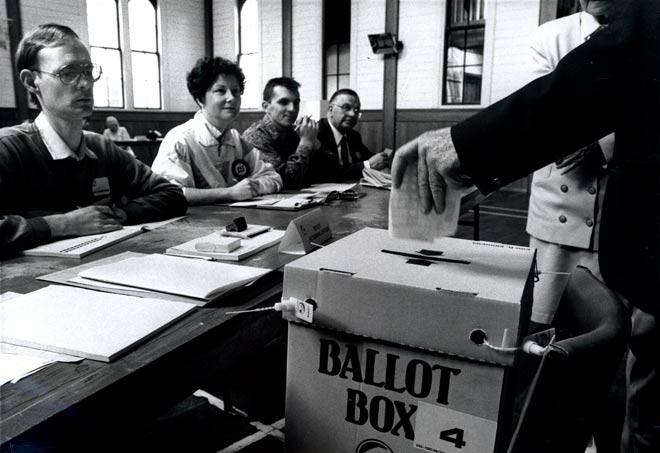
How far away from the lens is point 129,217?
172 cm

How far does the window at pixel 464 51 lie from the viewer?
309 inches

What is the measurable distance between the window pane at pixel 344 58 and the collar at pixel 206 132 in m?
7.13

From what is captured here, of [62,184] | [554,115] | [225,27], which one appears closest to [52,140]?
[62,184]

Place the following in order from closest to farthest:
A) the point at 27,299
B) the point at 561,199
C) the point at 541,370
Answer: the point at 541,370 < the point at 27,299 < the point at 561,199

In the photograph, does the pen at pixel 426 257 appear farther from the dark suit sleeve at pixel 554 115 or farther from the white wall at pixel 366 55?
the white wall at pixel 366 55

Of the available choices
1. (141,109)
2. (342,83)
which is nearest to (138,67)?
(141,109)

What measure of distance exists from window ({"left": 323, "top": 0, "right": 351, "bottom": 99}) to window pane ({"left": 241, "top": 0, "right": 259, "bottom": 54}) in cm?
164

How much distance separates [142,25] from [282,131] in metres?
7.80

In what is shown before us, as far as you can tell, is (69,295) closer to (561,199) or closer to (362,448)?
(362,448)

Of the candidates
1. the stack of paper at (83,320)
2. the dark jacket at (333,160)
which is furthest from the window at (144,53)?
the stack of paper at (83,320)

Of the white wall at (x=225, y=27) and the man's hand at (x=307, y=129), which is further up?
the white wall at (x=225, y=27)

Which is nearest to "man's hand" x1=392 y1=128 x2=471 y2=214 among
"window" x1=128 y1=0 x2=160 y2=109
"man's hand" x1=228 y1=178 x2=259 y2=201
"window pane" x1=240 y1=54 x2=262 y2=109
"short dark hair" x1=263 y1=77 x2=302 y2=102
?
"man's hand" x1=228 y1=178 x2=259 y2=201

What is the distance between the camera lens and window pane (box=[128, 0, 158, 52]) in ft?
31.4

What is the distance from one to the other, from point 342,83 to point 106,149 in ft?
26.1
